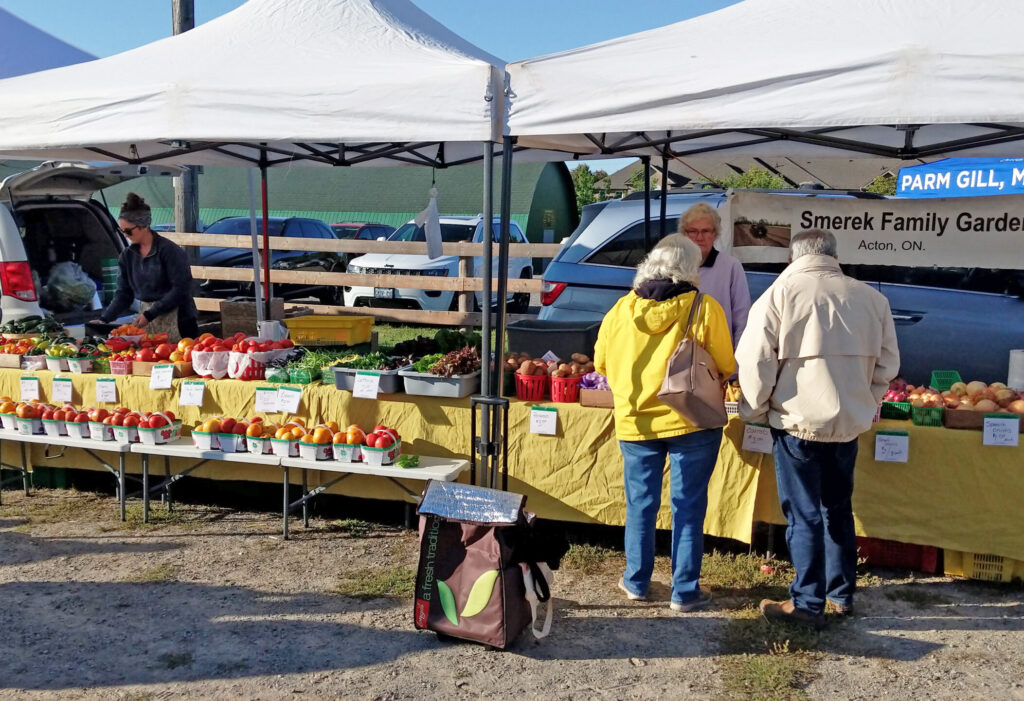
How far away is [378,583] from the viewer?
15.1 feet

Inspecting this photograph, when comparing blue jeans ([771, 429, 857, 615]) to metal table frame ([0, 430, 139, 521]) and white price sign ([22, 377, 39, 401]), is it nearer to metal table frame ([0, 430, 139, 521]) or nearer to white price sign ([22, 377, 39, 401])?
metal table frame ([0, 430, 139, 521])

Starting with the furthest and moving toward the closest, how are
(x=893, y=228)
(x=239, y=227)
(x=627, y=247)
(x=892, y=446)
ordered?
1. (x=239, y=227)
2. (x=627, y=247)
3. (x=893, y=228)
4. (x=892, y=446)

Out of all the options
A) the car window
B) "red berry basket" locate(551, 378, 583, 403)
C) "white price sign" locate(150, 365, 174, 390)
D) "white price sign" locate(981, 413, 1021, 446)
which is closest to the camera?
"white price sign" locate(981, 413, 1021, 446)

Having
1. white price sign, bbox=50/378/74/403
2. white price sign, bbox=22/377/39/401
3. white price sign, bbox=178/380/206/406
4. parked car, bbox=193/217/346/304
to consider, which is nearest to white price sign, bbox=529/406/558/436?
white price sign, bbox=178/380/206/406

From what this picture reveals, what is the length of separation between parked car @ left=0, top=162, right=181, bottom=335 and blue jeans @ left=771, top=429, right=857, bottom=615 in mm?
5196

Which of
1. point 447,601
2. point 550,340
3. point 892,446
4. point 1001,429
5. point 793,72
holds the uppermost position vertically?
point 793,72

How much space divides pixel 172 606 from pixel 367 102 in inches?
99.1

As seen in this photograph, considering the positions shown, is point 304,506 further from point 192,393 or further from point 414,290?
point 414,290

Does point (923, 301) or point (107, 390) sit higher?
point (923, 301)

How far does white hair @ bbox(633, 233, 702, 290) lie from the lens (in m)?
3.97

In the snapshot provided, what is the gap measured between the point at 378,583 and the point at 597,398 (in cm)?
142

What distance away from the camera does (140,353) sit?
5820mm

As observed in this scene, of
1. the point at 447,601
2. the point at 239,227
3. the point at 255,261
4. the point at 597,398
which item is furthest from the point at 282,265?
the point at 447,601

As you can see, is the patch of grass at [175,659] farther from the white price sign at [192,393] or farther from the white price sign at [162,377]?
the white price sign at [162,377]
